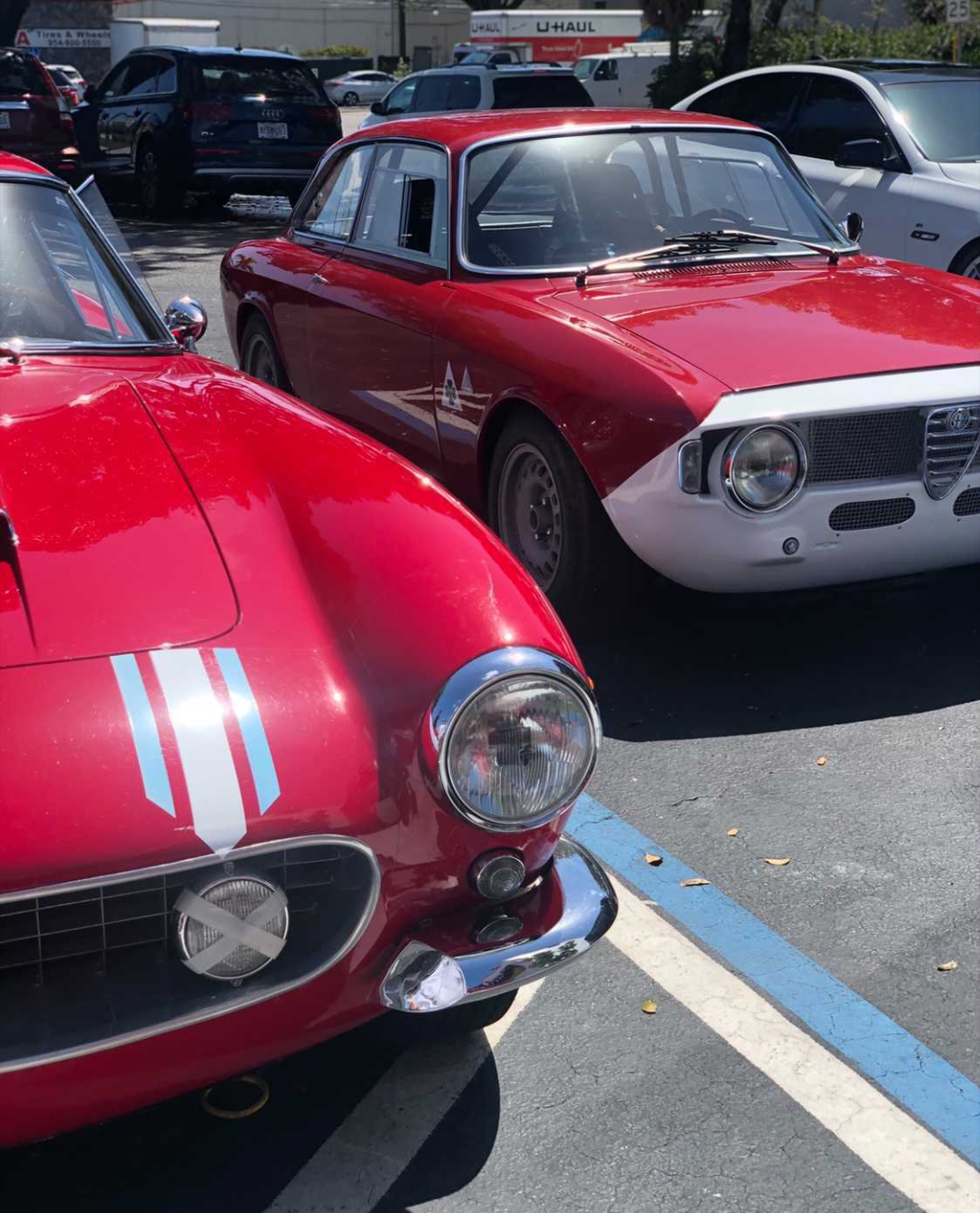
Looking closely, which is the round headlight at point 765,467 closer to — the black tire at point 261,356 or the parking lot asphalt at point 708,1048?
the parking lot asphalt at point 708,1048

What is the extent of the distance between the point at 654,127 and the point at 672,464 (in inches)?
79.6

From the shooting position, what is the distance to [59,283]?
352 cm

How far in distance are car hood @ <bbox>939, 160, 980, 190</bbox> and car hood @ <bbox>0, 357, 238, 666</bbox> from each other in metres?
6.04

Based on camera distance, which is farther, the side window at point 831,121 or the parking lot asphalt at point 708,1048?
the side window at point 831,121

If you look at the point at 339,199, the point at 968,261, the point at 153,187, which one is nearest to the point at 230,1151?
the point at 339,199

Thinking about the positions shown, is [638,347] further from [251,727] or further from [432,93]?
[432,93]

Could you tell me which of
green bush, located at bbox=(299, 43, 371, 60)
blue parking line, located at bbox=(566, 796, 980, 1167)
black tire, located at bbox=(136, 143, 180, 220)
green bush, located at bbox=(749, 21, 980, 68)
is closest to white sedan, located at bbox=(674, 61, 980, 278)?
blue parking line, located at bbox=(566, 796, 980, 1167)

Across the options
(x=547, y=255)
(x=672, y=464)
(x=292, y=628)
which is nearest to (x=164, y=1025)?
(x=292, y=628)

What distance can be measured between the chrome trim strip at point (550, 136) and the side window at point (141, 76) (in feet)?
35.3

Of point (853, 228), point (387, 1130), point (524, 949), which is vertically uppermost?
point (853, 228)

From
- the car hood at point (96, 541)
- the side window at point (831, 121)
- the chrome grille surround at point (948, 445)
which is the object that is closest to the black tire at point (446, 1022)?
the car hood at point (96, 541)

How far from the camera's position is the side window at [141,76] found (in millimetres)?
15156

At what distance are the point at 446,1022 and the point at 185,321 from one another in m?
1.99

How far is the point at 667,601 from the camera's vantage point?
16.4ft
